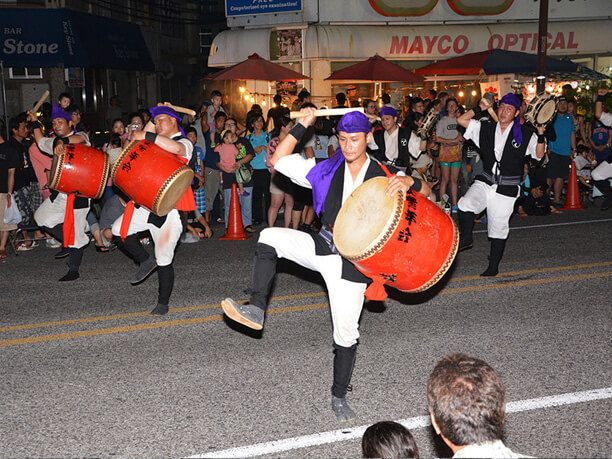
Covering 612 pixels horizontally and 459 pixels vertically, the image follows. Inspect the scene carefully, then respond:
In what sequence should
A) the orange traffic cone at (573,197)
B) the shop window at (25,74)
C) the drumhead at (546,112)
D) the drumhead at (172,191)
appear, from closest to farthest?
the drumhead at (172,191), the drumhead at (546,112), the orange traffic cone at (573,197), the shop window at (25,74)

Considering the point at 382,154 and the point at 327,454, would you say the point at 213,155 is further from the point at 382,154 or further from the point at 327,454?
the point at 327,454

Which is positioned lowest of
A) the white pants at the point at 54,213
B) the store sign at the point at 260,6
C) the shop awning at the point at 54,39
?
the white pants at the point at 54,213

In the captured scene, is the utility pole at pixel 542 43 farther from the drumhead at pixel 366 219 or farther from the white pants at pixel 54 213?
the drumhead at pixel 366 219

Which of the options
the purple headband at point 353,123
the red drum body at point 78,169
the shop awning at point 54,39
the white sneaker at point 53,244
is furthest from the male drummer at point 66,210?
the shop awning at point 54,39

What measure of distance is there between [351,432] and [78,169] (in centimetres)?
456

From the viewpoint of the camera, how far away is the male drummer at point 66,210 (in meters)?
8.42

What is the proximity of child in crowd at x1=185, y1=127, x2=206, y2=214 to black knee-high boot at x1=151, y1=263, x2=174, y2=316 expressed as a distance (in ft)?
13.9

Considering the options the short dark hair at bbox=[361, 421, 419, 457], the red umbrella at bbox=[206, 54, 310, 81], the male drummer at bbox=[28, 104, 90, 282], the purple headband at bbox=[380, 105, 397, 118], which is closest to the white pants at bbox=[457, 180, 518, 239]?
the purple headband at bbox=[380, 105, 397, 118]

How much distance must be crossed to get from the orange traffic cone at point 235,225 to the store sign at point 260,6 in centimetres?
1234

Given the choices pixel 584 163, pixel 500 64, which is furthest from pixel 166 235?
pixel 500 64

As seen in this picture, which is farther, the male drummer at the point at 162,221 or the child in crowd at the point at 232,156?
the child in crowd at the point at 232,156

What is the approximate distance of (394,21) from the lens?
2302cm

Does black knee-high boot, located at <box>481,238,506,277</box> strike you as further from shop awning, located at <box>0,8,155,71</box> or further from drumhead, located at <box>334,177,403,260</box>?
shop awning, located at <box>0,8,155,71</box>

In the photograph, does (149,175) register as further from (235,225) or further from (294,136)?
(235,225)
